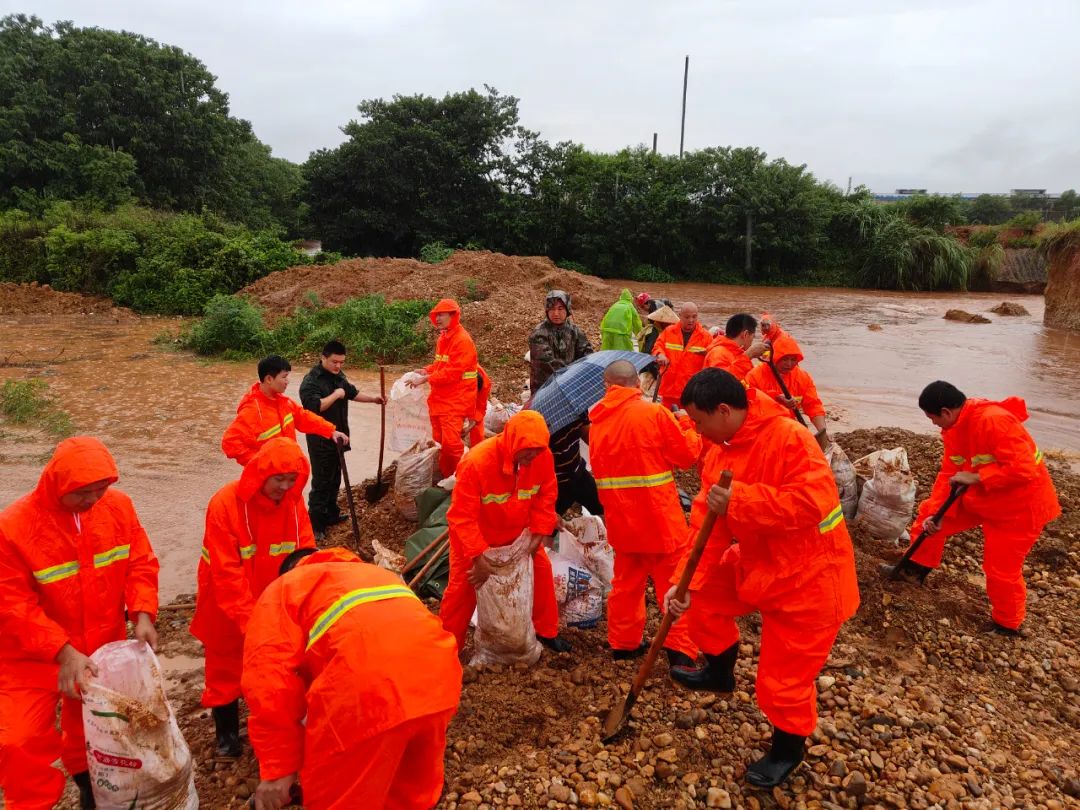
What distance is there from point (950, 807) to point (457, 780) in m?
1.94

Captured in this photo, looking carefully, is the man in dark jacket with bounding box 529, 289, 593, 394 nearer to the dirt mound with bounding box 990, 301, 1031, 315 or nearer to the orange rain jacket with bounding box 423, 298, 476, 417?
the orange rain jacket with bounding box 423, 298, 476, 417

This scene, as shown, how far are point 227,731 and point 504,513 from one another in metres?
1.67

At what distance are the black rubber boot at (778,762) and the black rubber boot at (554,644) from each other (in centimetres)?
130

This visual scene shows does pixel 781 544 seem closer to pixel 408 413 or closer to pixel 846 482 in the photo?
pixel 846 482

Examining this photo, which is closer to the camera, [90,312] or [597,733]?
[597,733]

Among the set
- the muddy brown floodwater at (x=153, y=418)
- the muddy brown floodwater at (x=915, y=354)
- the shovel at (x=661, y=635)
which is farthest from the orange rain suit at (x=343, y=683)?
the muddy brown floodwater at (x=915, y=354)

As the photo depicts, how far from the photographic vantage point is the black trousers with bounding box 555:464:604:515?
15.8 ft

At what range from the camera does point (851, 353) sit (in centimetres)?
1491

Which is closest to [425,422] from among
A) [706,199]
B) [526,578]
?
[526,578]

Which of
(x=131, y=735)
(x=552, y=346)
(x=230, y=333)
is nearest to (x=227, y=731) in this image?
(x=131, y=735)

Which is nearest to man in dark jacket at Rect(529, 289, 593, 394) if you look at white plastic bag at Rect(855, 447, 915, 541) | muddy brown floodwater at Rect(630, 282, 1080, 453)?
white plastic bag at Rect(855, 447, 915, 541)

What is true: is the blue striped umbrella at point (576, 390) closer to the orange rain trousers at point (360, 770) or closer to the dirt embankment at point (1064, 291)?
the orange rain trousers at point (360, 770)

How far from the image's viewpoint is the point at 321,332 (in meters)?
13.5

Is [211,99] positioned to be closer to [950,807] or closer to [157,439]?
[157,439]
